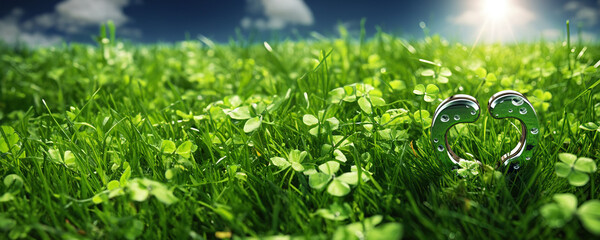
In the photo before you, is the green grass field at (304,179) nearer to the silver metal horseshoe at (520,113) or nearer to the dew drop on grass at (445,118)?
the silver metal horseshoe at (520,113)

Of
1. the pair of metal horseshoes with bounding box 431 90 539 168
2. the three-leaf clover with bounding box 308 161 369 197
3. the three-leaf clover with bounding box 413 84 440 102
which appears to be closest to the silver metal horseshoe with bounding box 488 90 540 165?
the pair of metal horseshoes with bounding box 431 90 539 168

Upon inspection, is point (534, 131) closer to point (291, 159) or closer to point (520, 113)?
point (520, 113)

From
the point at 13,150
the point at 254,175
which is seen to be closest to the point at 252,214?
the point at 254,175

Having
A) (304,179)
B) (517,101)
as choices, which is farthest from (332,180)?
(517,101)

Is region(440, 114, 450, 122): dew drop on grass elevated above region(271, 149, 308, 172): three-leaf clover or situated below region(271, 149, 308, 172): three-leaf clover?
above

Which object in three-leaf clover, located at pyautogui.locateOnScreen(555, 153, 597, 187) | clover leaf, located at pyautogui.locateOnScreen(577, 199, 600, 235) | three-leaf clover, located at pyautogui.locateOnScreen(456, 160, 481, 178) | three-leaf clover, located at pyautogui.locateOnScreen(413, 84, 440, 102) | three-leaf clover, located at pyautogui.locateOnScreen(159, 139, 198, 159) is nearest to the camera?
clover leaf, located at pyautogui.locateOnScreen(577, 199, 600, 235)

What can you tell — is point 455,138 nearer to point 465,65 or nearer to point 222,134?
point 222,134

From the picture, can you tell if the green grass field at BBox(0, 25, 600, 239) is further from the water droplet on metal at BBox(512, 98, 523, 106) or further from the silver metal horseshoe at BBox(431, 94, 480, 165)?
the water droplet on metal at BBox(512, 98, 523, 106)
